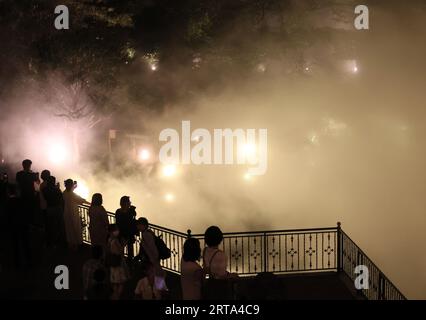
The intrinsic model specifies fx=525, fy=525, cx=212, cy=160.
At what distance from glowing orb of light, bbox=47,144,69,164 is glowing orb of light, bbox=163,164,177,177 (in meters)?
5.85

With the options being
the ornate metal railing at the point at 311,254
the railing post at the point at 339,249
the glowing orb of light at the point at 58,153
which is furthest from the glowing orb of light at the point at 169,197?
the railing post at the point at 339,249

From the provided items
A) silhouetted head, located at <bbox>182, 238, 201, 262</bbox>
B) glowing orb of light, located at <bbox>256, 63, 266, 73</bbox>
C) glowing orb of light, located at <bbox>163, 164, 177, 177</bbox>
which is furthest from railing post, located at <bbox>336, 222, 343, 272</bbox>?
glowing orb of light, located at <bbox>163, 164, 177, 177</bbox>

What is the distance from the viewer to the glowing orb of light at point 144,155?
3184cm

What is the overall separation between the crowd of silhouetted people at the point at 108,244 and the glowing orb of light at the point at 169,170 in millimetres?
17725

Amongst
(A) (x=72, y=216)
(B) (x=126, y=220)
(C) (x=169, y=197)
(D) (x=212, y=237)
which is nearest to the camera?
(D) (x=212, y=237)

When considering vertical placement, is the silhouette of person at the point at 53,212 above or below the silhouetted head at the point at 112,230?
above

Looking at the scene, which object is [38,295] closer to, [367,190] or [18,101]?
[18,101]

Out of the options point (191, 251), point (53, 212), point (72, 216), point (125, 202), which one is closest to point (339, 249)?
point (125, 202)

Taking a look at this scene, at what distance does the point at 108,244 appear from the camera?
10.1 m

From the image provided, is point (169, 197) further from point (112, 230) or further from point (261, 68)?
point (112, 230)

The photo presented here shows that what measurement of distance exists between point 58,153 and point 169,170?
6.61 m

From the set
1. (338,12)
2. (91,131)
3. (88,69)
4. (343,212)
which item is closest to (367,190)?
(343,212)

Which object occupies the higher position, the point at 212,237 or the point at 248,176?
the point at 248,176

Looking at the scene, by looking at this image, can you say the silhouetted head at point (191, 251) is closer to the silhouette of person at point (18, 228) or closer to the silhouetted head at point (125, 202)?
the silhouetted head at point (125, 202)
